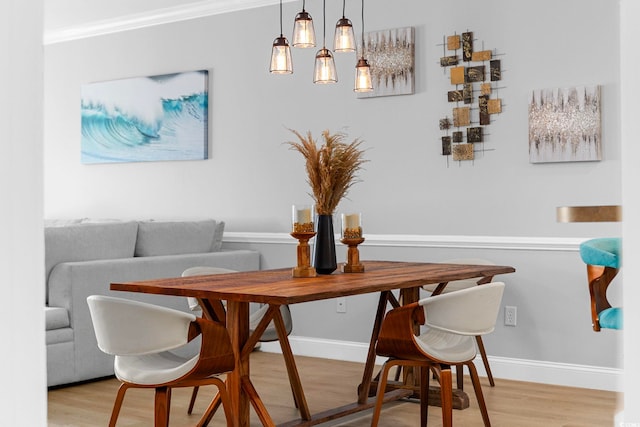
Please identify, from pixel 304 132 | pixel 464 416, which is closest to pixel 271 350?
pixel 304 132

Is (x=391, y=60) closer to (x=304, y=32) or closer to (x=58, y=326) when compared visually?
(x=304, y=32)

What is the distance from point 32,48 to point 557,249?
4.22 meters

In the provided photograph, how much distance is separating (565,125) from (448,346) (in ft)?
6.02

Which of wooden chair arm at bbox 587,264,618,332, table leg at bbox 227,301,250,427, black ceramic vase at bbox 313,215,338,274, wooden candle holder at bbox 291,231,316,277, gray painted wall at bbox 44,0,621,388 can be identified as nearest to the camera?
table leg at bbox 227,301,250,427

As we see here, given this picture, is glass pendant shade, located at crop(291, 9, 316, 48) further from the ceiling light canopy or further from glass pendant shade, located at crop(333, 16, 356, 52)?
glass pendant shade, located at crop(333, 16, 356, 52)

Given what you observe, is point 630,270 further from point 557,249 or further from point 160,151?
point 160,151

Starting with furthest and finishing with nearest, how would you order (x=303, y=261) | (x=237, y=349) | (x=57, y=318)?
(x=57, y=318), (x=303, y=261), (x=237, y=349)

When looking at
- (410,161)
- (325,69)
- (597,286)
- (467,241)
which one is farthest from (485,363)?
(325,69)

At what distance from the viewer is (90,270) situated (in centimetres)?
451

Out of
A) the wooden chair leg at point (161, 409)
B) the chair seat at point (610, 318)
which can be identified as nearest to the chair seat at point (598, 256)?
the chair seat at point (610, 318)

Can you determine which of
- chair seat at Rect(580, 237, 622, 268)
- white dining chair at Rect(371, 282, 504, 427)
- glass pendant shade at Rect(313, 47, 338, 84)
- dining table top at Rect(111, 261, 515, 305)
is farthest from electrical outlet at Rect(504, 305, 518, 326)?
glass pendant shade at Rect(313, 47, 338, 84)

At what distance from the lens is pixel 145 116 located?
6281mm

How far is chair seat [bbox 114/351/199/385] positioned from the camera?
2.73 m

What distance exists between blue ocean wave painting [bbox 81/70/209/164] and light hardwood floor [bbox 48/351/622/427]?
2.11m
